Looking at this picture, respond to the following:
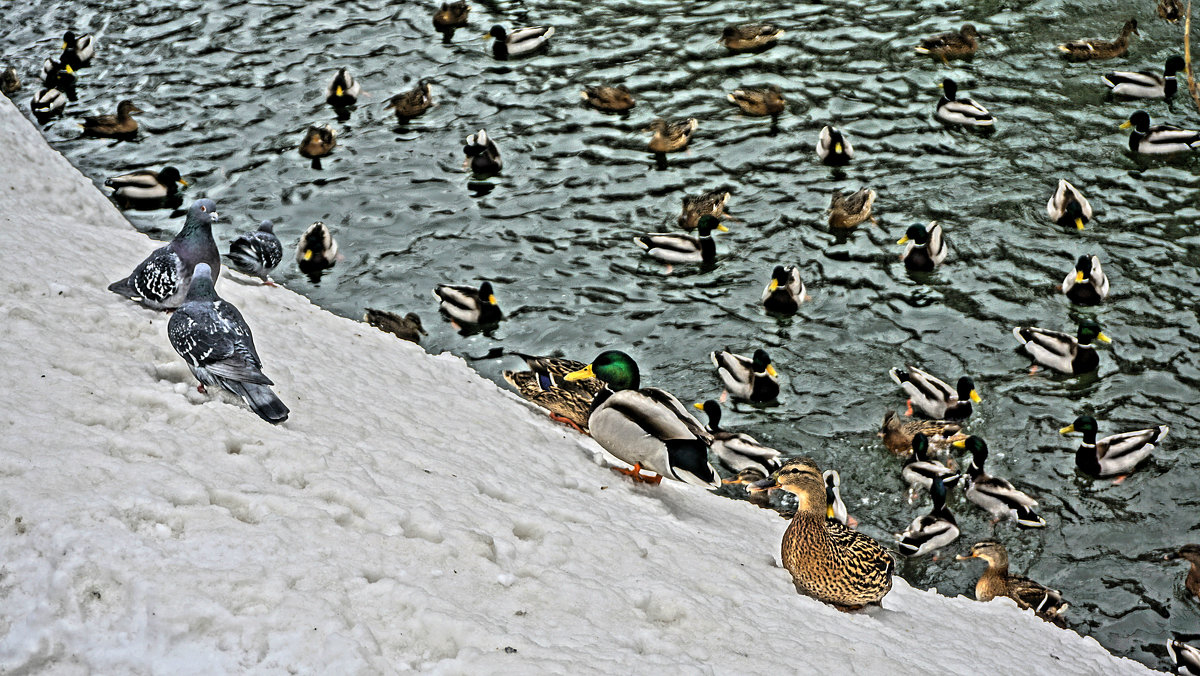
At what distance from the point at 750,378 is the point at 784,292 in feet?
5.22

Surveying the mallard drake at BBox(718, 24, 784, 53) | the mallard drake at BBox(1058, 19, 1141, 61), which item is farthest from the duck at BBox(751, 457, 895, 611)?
the mallard drake at BBox(1058, 19, 1141, 61)

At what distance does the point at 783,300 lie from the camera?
43.6 ft

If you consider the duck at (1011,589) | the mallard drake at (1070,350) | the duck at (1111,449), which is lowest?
the duck at (1011,589)

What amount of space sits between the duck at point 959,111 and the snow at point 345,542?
9.25m

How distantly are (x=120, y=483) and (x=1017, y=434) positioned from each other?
9281mm

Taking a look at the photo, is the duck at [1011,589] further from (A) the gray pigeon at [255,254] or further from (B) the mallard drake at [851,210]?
(A) the gray pigeon at [255,254]

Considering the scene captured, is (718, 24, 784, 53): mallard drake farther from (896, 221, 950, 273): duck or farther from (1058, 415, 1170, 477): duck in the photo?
(1058, 415, 1170, 477): duck

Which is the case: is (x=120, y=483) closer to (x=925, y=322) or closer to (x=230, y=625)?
(x=230, y=625)

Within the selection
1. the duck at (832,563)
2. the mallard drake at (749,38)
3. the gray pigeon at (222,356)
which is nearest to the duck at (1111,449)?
the duck at (832,563)

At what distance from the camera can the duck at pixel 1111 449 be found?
430 inches

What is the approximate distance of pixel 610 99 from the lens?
17.3 metres

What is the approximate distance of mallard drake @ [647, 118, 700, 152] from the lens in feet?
53.6

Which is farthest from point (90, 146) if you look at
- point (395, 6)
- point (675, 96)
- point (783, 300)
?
point (783, 300)

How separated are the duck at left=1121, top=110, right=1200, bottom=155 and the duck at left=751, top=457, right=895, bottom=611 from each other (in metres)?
10.4
